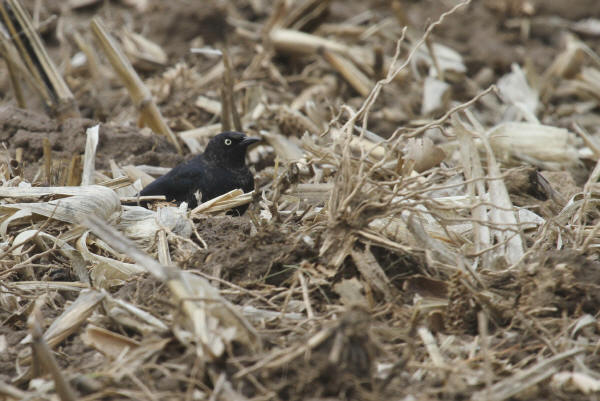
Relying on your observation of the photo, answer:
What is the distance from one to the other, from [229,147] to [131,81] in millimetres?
969

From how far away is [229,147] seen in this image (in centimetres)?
515

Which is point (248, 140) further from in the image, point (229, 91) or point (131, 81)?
point (131, 81)

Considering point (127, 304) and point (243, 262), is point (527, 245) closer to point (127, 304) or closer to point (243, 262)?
point (243, 262)

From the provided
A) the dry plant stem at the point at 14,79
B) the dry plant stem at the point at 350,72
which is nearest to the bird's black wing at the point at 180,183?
the dry plant stem at the point at 14,79

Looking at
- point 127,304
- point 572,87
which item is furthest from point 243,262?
point 572,87

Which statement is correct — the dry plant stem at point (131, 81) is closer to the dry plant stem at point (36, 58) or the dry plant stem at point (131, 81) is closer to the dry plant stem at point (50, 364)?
the dry plant stem at point (36, 58)

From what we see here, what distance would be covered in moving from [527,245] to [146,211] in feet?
6.10

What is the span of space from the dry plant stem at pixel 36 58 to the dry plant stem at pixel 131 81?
0.43 m

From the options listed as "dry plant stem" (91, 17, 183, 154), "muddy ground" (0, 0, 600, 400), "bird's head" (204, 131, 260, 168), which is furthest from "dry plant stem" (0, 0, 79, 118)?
"bird's head" (204, 131, 260, 168)

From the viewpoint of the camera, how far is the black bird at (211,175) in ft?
15.6

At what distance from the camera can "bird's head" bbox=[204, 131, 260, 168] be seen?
5125 millimetres

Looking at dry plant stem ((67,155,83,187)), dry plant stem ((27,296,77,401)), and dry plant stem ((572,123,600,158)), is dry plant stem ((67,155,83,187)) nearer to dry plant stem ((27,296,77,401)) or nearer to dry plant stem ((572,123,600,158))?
dry plant stem ((27,296,77,401))

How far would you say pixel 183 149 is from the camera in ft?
19.0

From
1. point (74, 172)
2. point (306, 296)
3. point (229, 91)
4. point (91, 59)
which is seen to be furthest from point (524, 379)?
point (91, 59)
